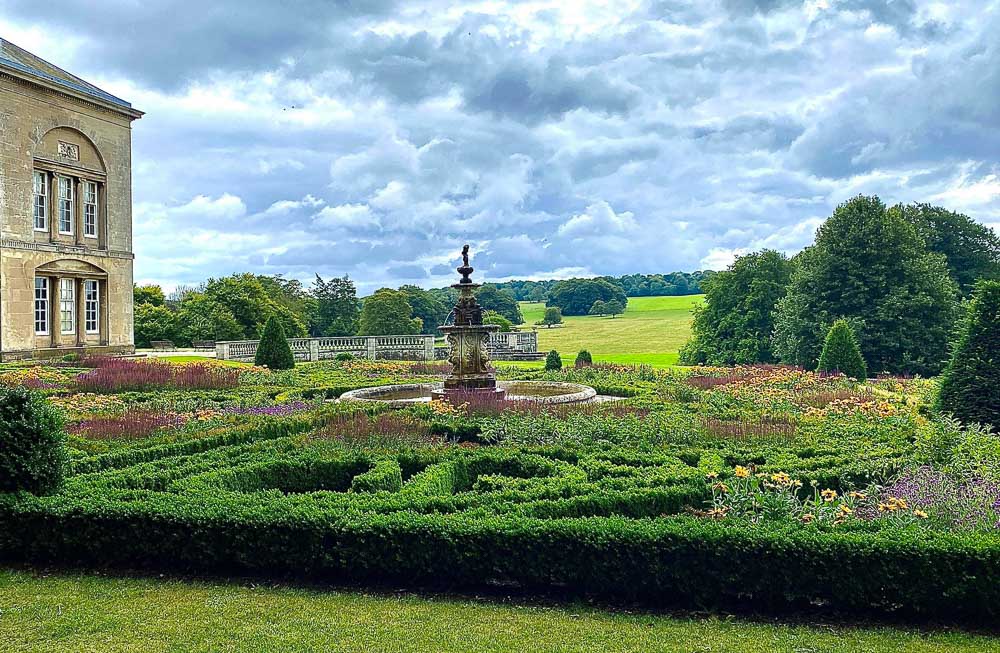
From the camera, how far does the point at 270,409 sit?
14.5 metres

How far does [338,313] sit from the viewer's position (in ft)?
214

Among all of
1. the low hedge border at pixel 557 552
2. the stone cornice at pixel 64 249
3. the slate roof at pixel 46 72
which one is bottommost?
the low hedge border at pixel 557 552

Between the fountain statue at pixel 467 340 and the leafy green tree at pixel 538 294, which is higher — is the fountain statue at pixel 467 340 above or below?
below

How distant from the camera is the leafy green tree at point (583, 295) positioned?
8312 centimetres

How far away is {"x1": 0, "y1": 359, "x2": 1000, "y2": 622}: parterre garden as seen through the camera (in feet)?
19.2

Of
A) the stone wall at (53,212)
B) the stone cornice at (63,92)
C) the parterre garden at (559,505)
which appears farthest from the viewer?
the stone wall at (53,212)

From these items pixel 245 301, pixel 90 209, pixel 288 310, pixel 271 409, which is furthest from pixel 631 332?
pixel 271 409

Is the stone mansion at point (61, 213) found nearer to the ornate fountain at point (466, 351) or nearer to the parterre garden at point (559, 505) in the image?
the ornate fountain at point (466, 351)

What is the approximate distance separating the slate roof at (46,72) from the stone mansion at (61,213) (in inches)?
2.6

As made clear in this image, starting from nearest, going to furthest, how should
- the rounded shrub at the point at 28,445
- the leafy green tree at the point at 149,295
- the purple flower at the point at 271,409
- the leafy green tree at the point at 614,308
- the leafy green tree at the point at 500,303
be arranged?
1. the rounded shrub at the point at 28,445
2. the purple flower at the point at 271,409
3. the leafy green tree at the point at 149,295
4. the leafy green tree at the point at 500,303
5. the leafy green tree at the point at 614,308

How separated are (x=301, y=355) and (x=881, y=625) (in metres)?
34.1

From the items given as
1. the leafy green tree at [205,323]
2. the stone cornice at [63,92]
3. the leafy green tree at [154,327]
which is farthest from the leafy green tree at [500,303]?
the stone cornice at [63,92]

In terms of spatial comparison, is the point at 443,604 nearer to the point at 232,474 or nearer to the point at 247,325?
the point at 232,474

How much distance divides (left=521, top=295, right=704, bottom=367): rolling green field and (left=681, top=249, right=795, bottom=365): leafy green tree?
2309 mm
